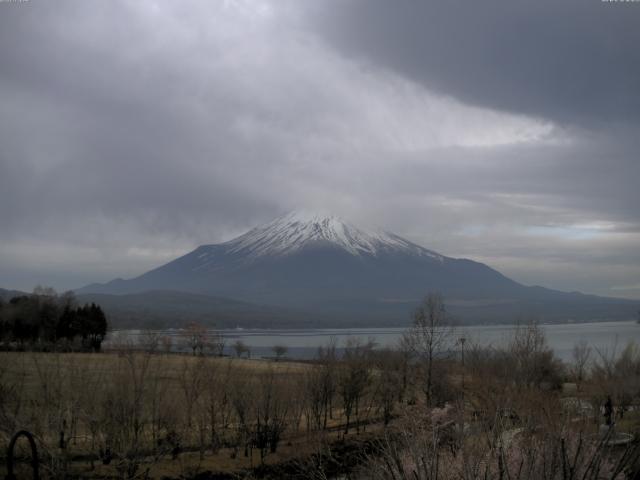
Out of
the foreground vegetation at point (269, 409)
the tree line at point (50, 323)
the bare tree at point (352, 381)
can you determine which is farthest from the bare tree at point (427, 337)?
the tree line at point (50, 323)

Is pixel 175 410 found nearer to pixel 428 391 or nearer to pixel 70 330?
pixel 428 391

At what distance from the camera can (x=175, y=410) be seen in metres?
33.4

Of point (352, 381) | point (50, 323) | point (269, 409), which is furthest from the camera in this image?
point (50, 323)

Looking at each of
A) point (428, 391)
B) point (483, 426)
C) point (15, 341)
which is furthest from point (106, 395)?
point (15, 341)

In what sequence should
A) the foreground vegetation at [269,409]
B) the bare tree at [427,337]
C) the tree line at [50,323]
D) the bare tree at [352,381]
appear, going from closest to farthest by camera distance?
1. the foreground vegetation at [269,409]
2. the bare tree at [352,381]
3. the bare tree at [427,337]
4. the tree line at [50,323]

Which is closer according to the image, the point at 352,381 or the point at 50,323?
the point at 352,381

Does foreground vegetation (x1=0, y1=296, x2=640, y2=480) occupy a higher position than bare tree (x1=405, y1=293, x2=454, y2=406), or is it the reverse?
bare tree (x1=405, y1=293, x2=454, y2=406)

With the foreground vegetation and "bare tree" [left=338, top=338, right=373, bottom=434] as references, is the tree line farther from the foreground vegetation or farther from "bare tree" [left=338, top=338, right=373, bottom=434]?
the foreground vegetation

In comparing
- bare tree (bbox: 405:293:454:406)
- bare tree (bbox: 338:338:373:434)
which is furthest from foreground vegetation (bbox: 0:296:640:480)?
bare tree (bbox: 405:293:454:406)

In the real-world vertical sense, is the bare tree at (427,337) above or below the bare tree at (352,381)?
above

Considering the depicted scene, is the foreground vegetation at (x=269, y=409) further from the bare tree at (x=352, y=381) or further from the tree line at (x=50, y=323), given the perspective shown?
the tree line at (x=50, y=323)

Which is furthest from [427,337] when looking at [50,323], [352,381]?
[50,323]

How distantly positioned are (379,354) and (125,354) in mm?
27842

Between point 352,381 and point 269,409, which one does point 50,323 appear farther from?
point 269,409
